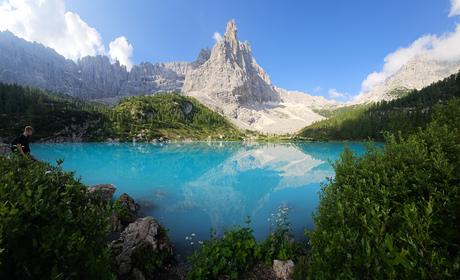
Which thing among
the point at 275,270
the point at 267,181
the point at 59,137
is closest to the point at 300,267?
the point at 275,270

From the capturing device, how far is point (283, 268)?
7.10 meters

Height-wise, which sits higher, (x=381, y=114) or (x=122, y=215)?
(x=381, y=114)

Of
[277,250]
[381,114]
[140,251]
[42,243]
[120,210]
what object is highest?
[381,114]

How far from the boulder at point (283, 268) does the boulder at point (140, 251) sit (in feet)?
16.9

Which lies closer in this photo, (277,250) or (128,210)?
(277,250)

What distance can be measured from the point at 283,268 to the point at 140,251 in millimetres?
6213

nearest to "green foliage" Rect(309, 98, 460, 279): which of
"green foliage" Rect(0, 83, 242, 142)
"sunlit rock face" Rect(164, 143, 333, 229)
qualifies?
"sunlit rock face" Rect(164, 143, 333, 229)

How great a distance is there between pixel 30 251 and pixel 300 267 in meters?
7.63

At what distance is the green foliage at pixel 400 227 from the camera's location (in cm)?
234

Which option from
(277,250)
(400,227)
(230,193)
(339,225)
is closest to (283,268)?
(277,250)

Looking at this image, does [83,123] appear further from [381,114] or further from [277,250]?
[381,114]

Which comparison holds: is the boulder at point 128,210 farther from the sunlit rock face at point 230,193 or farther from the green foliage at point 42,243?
the green foliage at point 42,243

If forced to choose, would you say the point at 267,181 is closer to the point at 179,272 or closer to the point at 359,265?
the point at 179,272

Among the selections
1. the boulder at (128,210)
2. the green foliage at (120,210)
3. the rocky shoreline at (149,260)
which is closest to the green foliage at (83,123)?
the boulder at (128,210)
